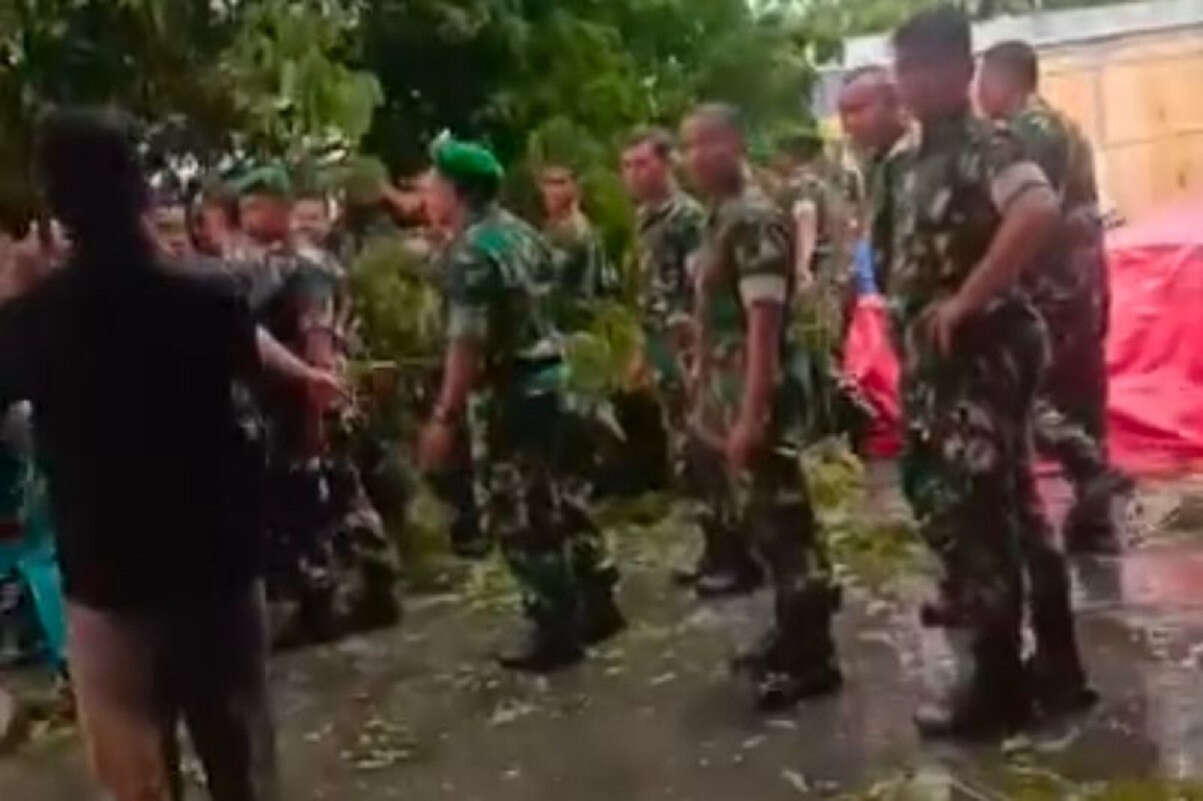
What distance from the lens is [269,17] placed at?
10859mm

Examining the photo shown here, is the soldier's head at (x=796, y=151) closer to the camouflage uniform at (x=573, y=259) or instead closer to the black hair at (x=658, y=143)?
the camouflage uniform at (x=573, y=259)

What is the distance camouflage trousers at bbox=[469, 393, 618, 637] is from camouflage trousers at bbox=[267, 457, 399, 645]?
112 cm

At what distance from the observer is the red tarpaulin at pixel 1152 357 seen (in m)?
11.8

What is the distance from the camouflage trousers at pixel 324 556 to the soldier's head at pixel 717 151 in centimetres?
267

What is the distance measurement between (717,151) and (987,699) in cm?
184

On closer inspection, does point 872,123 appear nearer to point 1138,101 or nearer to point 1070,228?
point 1070,228

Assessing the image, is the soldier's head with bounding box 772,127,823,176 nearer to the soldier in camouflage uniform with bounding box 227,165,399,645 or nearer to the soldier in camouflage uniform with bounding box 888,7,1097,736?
the soldier in camouflage uniform with bounding box 227,165,399,645

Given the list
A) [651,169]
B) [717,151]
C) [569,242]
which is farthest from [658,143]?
[717,151]

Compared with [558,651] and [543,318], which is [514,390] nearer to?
[543,318]

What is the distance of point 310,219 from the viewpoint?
32.8 ft

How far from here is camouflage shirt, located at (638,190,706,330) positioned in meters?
9.48

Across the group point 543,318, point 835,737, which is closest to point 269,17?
point 543,318

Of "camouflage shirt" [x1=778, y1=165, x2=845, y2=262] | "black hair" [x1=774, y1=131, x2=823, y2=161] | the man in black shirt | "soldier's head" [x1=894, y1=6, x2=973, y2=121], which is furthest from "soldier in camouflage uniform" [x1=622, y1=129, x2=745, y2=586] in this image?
the man in black shirt

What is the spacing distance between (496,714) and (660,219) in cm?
252
